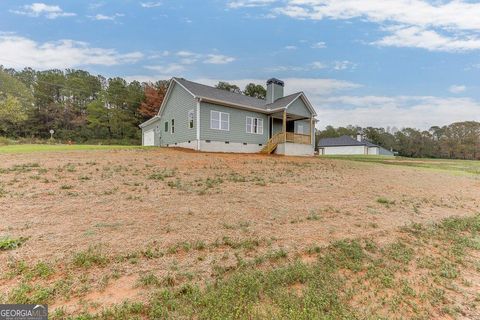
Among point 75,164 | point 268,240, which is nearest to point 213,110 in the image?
point 75,164

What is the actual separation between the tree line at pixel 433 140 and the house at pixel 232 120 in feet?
163

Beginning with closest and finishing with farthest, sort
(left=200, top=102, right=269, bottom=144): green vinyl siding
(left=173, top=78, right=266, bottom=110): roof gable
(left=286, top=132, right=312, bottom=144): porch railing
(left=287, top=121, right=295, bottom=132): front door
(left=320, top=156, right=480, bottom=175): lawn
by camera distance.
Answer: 1. (left=200, top=102, right=269, bottom=144): green vinyl siding
2. (left=173, top=78, right=266, bottom=110): roof gable
3. (left=286, top=132, right=312, bottom=144): porch railing
4. (left=320, top=156, right=480, bottom=175): lawn
5. (left=287, top=121, right=295, bottom=132): front door

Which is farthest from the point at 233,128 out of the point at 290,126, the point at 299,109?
the point at 290,126

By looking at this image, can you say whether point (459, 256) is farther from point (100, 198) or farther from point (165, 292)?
point (100, 198)

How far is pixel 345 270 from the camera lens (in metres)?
3.70

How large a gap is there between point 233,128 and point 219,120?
1277 millimetres

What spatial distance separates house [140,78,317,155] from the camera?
1731cm

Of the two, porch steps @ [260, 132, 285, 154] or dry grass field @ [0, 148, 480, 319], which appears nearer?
dry grass field @ [0, 148, 480, 319]

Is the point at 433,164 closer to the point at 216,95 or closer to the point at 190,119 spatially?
the point at 216,95

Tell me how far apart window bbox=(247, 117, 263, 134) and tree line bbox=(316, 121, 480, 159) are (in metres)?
52.1

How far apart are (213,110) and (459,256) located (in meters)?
15.3

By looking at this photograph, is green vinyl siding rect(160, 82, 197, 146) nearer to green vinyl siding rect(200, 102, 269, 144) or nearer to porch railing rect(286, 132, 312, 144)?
green vinyl siding rect(200, 102, 269, 144)

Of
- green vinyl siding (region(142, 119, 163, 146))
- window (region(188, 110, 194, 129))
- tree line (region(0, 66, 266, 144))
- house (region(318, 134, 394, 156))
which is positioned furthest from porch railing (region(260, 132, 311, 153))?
house (region(318, 134, 394, 156))

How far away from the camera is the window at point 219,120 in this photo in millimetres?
17539
